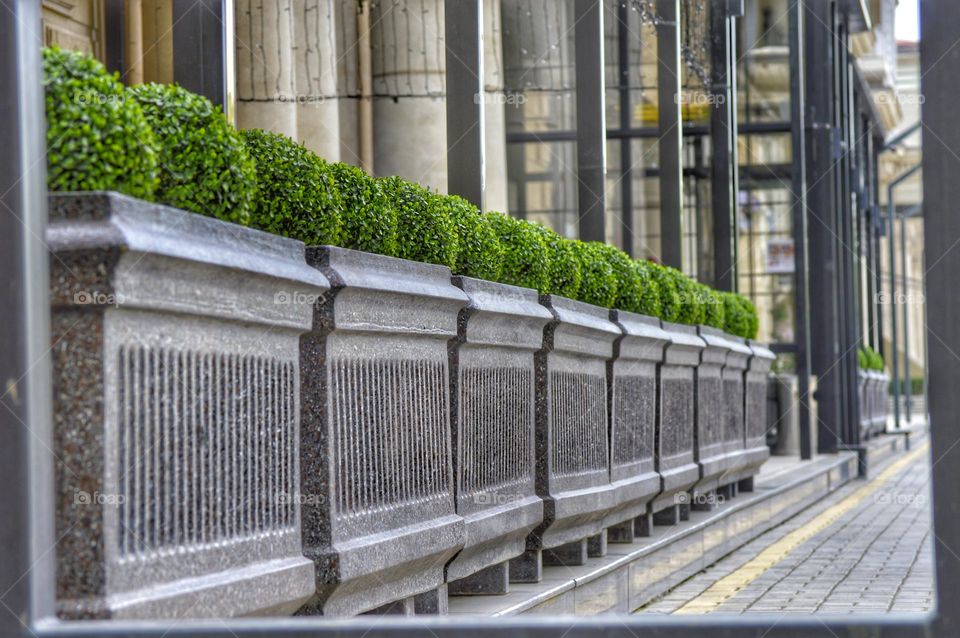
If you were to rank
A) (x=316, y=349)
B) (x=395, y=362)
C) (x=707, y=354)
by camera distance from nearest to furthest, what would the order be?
(x=316, y=349) → (x=395, y=362) → (x=707, y=354)

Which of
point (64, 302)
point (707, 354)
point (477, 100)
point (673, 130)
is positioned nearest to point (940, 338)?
point (64, 302)

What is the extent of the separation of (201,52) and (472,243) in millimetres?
1540

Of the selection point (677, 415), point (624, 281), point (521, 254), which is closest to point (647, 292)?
point (624, 281)

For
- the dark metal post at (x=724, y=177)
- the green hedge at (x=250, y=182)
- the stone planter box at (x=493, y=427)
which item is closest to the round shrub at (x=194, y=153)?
the green hedge at (x=250, y=182)

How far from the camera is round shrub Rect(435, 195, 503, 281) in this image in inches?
244

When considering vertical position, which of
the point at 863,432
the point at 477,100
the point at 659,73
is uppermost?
the point at 659,73

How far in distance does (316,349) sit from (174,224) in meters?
0.98

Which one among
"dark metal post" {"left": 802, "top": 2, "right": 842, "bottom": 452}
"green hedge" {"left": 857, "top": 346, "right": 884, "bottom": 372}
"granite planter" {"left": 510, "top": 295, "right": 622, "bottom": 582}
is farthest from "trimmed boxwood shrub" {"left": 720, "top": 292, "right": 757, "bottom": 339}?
"green hedge" {"left": 857, "top": 346, "right": 884, "bottom": 372}

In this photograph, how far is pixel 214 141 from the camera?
3787mm

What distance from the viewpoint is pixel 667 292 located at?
10961 mm

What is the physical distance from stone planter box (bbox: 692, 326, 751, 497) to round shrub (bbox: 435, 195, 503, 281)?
5.05m

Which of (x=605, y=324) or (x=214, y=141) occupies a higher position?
(x=214, y=141)

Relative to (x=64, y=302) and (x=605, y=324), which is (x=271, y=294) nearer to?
Answer: (x=64, y=302)

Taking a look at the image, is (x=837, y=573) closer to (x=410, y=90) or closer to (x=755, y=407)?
(x=755, y=407)
